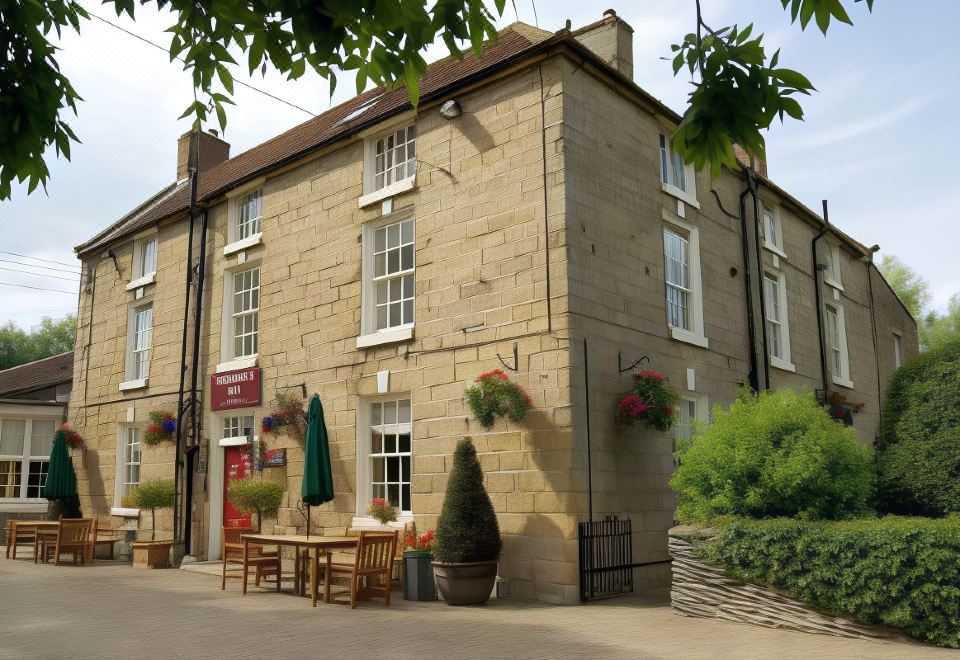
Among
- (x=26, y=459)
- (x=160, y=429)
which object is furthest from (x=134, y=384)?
(x=26, y=459)

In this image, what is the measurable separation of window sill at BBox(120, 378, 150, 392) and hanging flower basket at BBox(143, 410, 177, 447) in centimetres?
148

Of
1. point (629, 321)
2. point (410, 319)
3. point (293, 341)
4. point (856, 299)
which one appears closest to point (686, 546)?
point (629, 321)

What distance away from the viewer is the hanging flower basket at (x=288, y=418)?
1499cm

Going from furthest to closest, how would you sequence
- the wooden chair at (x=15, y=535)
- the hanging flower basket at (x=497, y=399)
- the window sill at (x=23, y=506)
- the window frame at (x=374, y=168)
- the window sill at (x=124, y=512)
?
the window sill at (x=23, y=506)
the window sill at (x=124, y=512)
the wooden chair at (x=15, y=535)
the window frame at (x=374, y=168)
the hanging flower basket at (x=497, y=399)

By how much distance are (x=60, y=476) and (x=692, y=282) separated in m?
14.0

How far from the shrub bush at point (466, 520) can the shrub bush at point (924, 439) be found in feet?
15.4

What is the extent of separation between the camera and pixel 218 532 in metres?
17.0

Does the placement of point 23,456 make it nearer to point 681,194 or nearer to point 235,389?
point 235,389

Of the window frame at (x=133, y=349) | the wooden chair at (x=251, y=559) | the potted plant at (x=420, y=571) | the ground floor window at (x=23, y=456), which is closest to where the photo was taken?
the potted plant at (x=420, y=571)

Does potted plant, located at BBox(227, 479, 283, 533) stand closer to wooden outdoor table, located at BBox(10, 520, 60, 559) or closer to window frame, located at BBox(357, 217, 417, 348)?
window frame, located at BBox(357, 217, 417, 348)

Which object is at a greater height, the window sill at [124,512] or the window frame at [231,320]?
the window frame at [231,320]

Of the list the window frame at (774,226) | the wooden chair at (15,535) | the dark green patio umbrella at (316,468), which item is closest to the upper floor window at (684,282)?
the window frame at (774,226)

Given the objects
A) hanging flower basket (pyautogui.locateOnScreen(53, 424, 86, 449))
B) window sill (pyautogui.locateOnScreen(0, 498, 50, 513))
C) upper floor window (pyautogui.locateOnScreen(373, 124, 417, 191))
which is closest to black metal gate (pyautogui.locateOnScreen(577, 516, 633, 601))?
upper floor window (pyautogui.locateOnScreen(373, 124, 417, 191))

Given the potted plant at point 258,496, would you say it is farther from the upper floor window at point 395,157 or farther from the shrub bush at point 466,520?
the upper floor window at point 395,157
